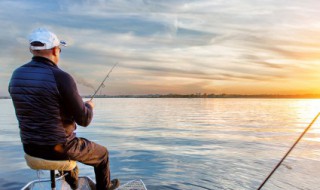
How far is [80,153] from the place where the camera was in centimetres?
536

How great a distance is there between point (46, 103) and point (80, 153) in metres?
1.01

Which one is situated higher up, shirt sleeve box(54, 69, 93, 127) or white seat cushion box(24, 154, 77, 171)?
shirt sleeve box(54, 69, 93, 127)

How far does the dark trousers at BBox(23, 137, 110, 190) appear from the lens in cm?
501

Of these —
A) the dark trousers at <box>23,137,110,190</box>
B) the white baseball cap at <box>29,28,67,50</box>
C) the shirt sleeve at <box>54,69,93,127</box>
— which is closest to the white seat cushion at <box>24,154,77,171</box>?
the dark trousers at <box>23,137,110,190</box>

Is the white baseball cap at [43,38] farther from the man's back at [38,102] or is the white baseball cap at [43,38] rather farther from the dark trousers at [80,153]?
the dark trousers at [80,153]

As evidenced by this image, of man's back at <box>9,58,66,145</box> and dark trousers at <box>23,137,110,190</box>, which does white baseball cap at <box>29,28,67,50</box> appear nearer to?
man's back at <box>9,58,66,145</box>

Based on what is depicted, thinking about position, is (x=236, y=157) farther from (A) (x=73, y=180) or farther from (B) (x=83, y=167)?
(A) (x=73, y=180)

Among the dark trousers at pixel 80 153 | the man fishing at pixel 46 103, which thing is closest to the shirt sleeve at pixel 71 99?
the man fishing at pixel 46 103

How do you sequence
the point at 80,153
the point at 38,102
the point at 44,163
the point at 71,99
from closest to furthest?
the point at 38,102, the point at 71,99, the point at 44,163, the point at 80,153

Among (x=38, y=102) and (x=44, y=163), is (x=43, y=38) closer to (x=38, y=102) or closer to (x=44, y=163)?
(x=38, y=102)

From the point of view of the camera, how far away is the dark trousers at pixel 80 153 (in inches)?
197

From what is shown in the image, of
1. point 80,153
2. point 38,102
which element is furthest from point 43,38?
point 80,153

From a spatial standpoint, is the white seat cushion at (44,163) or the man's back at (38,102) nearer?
the man's back at (38,102)

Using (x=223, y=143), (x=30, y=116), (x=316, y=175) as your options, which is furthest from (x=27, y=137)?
(x=223, y=143)
